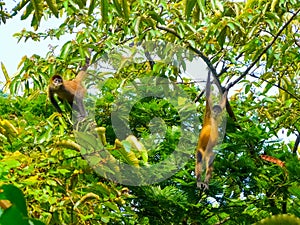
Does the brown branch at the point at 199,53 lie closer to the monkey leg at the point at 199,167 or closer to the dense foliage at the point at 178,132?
the dense foliage at the point at 178,132

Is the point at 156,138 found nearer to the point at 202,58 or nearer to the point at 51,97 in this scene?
the point at 202,58

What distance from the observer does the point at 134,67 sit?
2.25 meters

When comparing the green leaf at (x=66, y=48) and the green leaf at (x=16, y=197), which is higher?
the green leaf at (x=66, y=48)

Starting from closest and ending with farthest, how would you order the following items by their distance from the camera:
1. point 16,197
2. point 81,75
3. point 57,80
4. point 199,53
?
point 16,197
point 199,53
point 81,75
point 57,80

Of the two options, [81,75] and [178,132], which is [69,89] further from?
[178,132]

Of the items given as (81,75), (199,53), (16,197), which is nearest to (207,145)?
(199,53)

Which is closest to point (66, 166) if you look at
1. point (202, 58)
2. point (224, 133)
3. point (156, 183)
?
point (156, 183)

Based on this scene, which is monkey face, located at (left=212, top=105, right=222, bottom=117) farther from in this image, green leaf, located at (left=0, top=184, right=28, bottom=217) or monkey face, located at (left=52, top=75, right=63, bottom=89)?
green leaf, located at (left=0, top=184, right=28, bottom=217)

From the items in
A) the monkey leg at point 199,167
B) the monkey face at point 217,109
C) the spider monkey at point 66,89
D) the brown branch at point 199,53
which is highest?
the brown branch at point 199,53

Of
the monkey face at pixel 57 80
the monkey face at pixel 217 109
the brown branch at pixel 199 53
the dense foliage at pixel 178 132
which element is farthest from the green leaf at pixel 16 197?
the monkey face at pixel 57 80

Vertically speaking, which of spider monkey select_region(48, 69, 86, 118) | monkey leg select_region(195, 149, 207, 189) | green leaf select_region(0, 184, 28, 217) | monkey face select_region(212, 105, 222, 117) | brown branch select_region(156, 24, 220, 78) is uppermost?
brown branch select_region(156, 24, 220, 78)

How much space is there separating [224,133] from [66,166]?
67 centimetres

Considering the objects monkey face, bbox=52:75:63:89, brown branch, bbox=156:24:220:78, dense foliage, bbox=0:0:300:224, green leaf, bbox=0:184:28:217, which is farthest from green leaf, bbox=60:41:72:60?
green leaf, bbox=0:184:28:217

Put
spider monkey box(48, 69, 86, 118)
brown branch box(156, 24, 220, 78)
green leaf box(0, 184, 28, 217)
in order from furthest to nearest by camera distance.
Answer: spider monkey box(48, 69, 86, 118)
brown branch box(156, 24, 220, 78)
green leaf box(0, 184, 28, 217)
